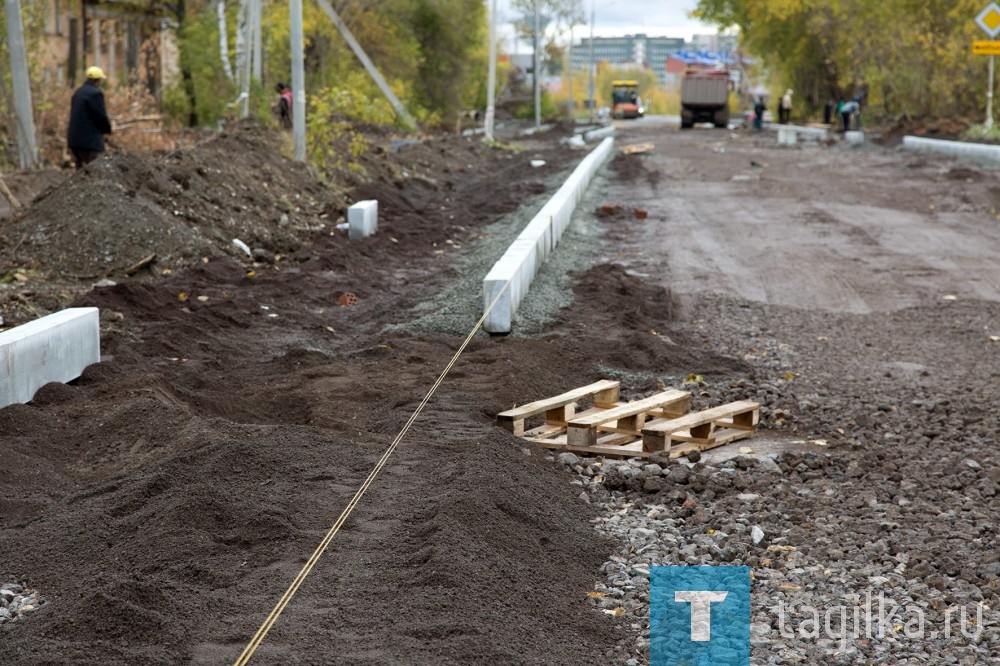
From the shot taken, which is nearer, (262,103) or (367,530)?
(367,530)

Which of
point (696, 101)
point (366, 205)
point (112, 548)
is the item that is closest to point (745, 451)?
point (112, 548)

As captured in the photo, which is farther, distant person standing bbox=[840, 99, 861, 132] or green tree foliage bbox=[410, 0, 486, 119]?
green tree foliage bbox=[410, 0, 486, 119]

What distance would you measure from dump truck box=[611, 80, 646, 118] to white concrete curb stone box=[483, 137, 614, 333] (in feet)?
213

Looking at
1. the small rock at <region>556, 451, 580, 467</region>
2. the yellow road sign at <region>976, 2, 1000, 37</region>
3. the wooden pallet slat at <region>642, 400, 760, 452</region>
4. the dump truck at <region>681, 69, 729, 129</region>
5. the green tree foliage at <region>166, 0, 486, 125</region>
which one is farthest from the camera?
the dump truck at <region>681, 69, 729, 129</region>

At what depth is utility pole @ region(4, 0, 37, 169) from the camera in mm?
17453

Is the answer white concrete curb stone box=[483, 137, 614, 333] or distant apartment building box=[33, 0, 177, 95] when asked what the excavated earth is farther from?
distant apartment building box=[33, 0, 177, 95]

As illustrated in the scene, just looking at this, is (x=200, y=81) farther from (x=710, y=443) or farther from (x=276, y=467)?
(x=276, y=467)

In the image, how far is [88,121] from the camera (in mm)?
17047

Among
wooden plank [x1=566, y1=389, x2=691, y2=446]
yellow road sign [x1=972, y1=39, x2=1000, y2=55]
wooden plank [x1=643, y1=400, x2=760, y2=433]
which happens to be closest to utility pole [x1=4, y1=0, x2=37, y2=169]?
wooden plank [x1=566, y1=389, x2=691, y2=446]

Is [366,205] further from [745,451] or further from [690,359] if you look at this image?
[745,451]

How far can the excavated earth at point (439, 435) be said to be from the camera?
4684mm

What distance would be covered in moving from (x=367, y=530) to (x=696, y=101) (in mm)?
60259

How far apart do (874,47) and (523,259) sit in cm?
4016

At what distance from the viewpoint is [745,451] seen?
295 inches
